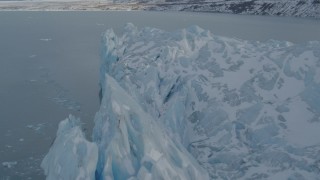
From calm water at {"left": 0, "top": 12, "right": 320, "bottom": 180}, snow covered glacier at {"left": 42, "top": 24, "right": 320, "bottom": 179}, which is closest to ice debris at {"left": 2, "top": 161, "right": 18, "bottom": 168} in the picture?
calm water at {"left": 0, "top": 12, "right": 320, "bottom": 180}

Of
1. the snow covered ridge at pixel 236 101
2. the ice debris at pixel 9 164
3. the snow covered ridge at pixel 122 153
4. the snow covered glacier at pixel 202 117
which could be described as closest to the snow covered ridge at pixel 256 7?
the snow covered glacier at pixel 202 117

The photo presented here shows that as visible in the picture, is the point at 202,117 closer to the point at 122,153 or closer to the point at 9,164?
the point at 122,153

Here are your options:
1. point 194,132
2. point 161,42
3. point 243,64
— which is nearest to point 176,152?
point 194,132

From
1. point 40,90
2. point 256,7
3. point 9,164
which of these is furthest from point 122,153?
point 256,7

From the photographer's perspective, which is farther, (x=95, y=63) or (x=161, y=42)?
(x=95, y=63)

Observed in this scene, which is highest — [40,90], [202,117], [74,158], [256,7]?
[74,158]

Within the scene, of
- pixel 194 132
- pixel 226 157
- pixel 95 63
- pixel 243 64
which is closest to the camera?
pixel 226 157

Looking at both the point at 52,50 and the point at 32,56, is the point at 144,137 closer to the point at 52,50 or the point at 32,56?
the point at 32,56

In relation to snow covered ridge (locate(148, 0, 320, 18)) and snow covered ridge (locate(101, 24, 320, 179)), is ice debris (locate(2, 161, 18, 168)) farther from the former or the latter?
snow covered ridge (locate(148, 0, 320, 18))
